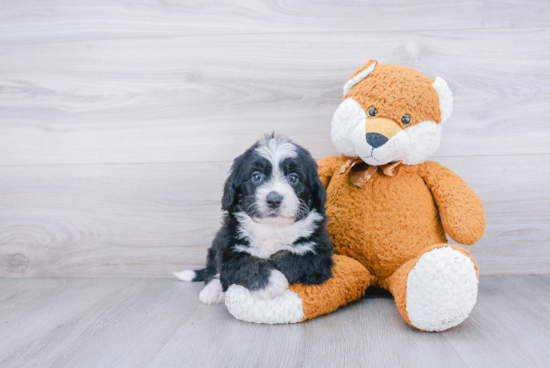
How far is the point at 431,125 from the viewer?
1366mm

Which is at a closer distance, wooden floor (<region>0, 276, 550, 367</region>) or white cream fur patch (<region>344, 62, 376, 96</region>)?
wooden floor (<region>0, 276, 550, 367</region>)

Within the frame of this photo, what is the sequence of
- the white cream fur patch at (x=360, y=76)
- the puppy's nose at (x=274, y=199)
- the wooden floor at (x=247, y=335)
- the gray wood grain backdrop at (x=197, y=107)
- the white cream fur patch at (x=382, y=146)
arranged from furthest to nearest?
1. the gray wood grain backdrop at (x=197, y=107)
2. the white cream fur patch at (x=360, y=76)
3. the white cream fur patch at (x=382, y=146)
4. the puppy's nose at (x=274, y=199)
5. the wooden floor at (x=247, y=335)

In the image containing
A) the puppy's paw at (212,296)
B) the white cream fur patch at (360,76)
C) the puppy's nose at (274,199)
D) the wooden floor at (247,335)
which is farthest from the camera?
the puppy's paw at (212,296)

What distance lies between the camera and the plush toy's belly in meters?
1.40

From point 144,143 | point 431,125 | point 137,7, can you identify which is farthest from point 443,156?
point 137,7

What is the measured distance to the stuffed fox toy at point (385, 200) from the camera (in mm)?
1296

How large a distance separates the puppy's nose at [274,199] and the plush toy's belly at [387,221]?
36 cm

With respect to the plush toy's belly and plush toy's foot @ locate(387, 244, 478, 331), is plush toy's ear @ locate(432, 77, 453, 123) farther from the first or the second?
plush toy's foot @ locate(387, 244, 478, 331)

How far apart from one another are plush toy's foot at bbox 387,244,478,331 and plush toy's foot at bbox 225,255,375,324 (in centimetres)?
24

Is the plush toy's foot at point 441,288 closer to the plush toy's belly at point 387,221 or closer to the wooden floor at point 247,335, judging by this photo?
the wooden floor at point 247,335

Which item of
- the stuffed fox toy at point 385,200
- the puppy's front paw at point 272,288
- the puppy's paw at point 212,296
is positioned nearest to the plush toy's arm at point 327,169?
the stuffed fox toy at point 385,200

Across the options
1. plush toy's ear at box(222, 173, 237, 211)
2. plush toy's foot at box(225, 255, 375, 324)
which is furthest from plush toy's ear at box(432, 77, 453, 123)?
plush toy's ear at box(222, 173, 237, 211)

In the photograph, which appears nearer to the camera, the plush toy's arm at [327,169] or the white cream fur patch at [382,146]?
the white cream fur patch at [382,146]

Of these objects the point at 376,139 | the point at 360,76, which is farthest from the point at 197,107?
the point at 376,139
